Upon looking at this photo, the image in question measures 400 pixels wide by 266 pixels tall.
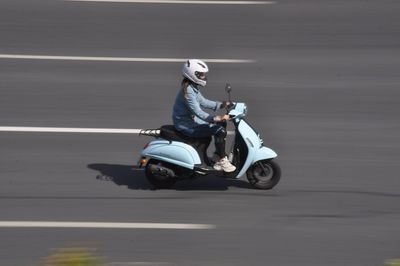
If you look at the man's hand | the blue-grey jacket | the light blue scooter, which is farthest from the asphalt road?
the man's hand

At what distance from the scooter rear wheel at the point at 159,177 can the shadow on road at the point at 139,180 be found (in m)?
Result: 0.11

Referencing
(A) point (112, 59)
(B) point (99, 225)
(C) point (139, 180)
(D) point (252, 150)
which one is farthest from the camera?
(A) point (112, 59)

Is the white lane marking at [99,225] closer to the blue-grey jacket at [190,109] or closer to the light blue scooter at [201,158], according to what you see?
the light blue scooter at [201,158]

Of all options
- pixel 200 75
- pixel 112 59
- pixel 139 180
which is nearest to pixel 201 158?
pixel 139 180

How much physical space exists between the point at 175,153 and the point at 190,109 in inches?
22.9

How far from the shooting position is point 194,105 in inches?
451

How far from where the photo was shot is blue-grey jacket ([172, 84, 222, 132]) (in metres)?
11.5

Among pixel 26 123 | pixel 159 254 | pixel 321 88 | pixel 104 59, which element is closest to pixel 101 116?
pixel 26 123

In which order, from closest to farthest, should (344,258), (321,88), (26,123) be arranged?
(344,258) → (26,123) → (321,88)

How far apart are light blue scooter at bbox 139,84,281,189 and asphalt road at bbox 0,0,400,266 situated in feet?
0.67

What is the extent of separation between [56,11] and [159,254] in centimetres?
887

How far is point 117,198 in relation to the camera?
37.1 feet

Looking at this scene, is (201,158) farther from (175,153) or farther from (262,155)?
(262,155)

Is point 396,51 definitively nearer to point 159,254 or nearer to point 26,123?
point 26,123
